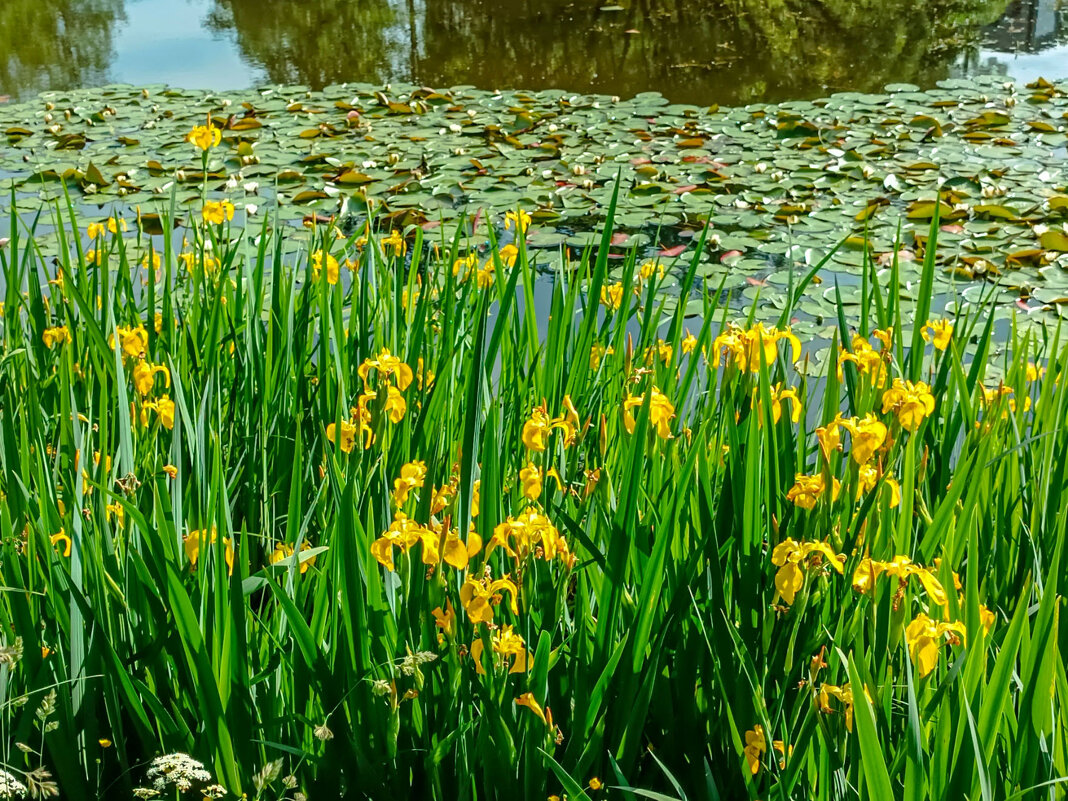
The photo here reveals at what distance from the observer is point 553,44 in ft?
26.2

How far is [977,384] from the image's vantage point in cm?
149

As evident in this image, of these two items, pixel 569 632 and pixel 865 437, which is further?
pixel 569 632

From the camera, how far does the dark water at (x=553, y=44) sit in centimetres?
709

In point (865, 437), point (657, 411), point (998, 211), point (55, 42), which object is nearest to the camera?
point (865, 437)

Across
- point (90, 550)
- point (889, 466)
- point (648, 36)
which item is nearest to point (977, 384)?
point (889, 466)

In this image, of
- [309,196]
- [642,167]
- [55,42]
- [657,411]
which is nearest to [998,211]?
[642,167]

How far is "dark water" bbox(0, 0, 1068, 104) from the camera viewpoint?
709 centimetres

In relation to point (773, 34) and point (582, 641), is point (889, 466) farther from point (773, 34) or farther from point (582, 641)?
point (773, 34)

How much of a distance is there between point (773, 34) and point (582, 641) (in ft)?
27.0

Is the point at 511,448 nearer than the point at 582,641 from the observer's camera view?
No

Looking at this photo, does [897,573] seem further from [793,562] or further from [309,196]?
[309,196]

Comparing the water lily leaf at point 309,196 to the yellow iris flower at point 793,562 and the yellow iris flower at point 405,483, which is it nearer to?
the yellow iris flower at point 405,483

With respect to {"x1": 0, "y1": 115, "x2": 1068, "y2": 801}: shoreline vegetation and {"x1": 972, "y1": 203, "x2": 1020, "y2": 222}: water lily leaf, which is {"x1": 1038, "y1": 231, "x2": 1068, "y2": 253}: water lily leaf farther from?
{"x1": 0, "y1": 115, "x2": 1068, "y2": 801}: shoreline vegetation

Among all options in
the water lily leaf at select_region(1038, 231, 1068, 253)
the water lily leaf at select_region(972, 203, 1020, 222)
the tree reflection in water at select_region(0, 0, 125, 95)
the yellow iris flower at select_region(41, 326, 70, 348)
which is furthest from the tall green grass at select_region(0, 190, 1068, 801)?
the tree reflection in water at select_region(0, 0, 125, 95)
